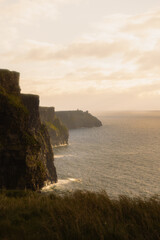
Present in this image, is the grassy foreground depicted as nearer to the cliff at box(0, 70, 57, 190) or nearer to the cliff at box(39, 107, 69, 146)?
the cliff at box(0, 70, 57, 190)

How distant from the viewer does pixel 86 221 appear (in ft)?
25.7

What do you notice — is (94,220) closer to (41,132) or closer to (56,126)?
(41,132)

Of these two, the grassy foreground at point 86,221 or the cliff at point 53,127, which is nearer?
the grassy foreground at point 86,221

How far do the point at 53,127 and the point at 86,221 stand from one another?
157573mm

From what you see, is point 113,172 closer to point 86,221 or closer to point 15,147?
point 15,147

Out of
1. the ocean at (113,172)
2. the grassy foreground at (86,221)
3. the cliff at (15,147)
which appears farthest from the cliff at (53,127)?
the grassy foreground at (86,221)

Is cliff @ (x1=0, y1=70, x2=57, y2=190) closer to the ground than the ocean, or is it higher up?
higher up

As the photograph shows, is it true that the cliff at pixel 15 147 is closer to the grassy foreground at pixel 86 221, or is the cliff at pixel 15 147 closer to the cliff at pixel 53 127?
the grassy foreground at pixel 86 221

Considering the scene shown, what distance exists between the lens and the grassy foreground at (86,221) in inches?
285

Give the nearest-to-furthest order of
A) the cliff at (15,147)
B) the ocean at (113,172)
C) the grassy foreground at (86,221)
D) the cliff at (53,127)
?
the grassy foreground at (86,221) → the cliff at (15,147) → the ocean at (113,172) → the cliff at (53,127)

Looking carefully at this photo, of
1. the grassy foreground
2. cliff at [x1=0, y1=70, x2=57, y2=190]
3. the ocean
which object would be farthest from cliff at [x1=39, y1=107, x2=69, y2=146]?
the grassy foreground

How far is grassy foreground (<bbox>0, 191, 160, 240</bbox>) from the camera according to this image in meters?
7.25

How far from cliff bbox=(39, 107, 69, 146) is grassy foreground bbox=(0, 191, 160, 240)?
148043 millimetres

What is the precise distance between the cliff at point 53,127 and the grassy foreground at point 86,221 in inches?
5828
